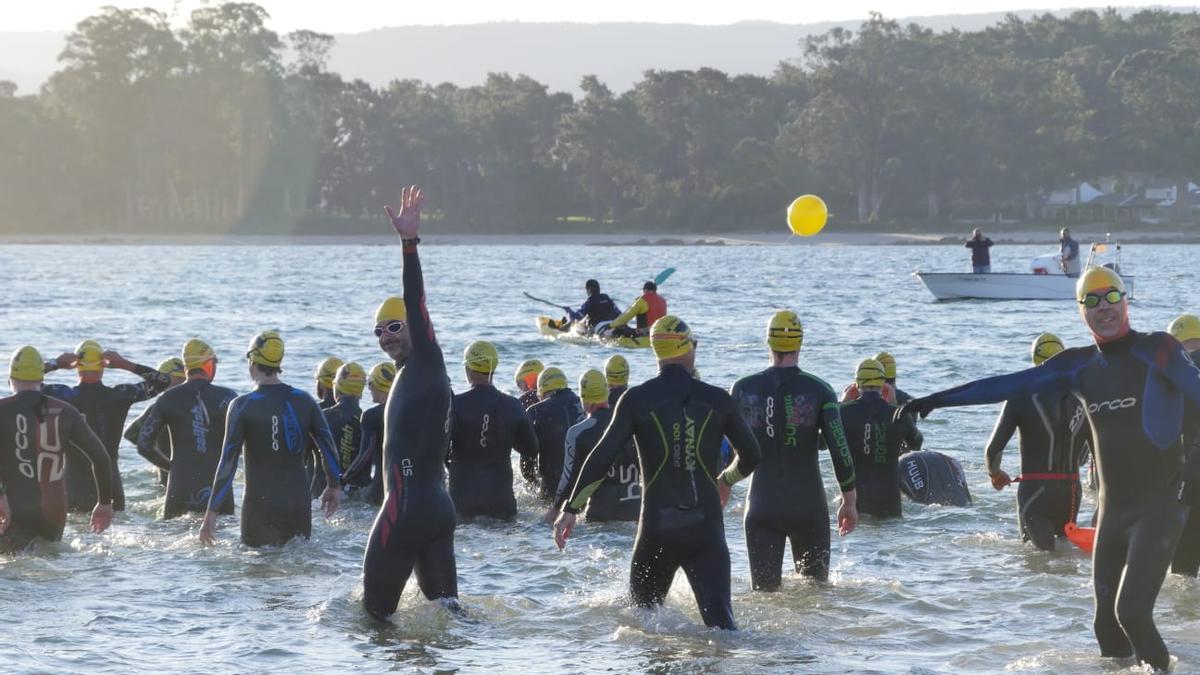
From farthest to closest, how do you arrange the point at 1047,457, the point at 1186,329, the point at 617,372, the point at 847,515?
the point at 617,372, the point at 1186,329, the point at 1047,457, the point at 847,515

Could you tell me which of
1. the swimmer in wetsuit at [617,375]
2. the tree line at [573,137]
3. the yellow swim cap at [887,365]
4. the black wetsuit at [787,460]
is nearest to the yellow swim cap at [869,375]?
the yellow swim cap at [887,365]

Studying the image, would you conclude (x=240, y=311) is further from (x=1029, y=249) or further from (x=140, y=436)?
(x=1029, y=249)

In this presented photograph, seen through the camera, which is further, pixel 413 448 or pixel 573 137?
pixel 573 137

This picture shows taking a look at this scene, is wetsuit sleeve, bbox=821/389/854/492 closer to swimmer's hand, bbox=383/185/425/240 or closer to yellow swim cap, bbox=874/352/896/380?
swimmer's hand, bbox=383/185/425/240

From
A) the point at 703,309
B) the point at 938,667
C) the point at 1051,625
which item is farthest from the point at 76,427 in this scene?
the point at 703,309

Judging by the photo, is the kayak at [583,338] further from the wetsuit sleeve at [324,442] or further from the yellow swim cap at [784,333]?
the yellow swim cap at [784,333]

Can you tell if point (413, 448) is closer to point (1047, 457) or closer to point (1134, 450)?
point (1134, 450)

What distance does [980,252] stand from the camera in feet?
158

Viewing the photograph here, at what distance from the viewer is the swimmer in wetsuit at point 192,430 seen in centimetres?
1338

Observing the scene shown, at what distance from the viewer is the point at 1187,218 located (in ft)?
417

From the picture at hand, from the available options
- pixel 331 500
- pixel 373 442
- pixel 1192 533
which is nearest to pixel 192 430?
pixel 373 442

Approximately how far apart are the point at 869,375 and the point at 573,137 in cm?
10775

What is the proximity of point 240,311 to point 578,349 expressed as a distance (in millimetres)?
18695

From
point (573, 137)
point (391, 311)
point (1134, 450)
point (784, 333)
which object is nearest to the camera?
point (1134, 450)
